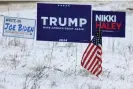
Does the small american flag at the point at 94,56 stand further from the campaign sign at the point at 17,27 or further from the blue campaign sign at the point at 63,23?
the campaign sign at the point at 17,27

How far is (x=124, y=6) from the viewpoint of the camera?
54.4 feet

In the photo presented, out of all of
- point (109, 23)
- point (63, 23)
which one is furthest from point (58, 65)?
point (109, 23)

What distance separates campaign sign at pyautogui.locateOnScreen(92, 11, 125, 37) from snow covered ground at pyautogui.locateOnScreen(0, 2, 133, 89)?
78 cm

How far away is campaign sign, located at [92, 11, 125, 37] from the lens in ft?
40.3

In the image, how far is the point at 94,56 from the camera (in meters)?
10.5

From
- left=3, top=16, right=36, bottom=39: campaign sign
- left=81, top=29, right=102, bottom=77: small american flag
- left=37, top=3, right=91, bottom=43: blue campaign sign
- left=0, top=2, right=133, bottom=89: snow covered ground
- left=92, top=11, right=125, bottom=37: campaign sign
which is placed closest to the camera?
left=81, top=29, right=102, bottom=77: small american flag

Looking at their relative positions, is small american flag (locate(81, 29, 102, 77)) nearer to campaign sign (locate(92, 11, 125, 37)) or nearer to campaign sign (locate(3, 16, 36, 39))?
campaign sign (locate(92, 11, 125, 37))

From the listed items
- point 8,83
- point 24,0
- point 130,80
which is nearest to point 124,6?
point 24,0

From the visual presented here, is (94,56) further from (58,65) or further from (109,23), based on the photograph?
(109,23)

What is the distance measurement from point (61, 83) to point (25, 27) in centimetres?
271

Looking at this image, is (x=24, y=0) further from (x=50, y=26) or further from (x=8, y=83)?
(x=8, y=83)

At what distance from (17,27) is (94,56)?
10.2ft

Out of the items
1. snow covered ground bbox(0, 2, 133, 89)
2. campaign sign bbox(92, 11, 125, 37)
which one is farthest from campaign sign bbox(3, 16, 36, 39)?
campaign sign bbox(92, 11, 125, 37)

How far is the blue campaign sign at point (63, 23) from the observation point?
11766 mm
